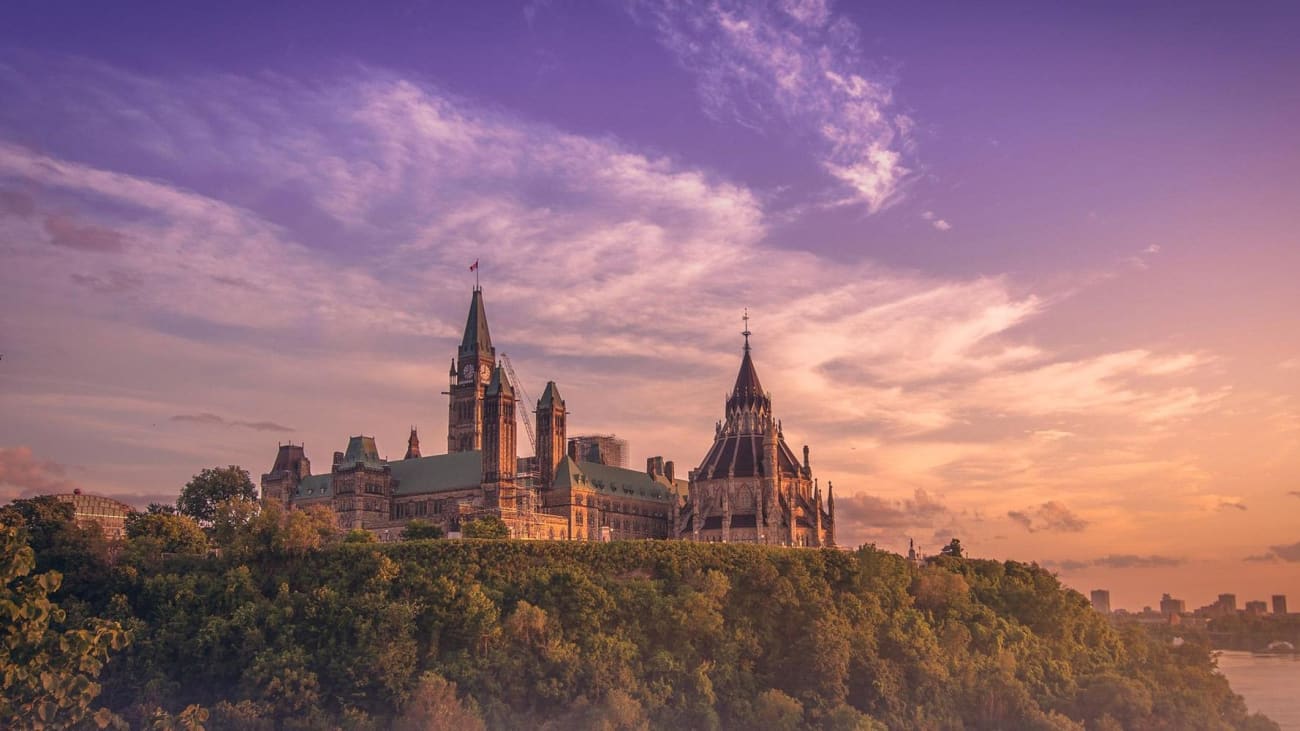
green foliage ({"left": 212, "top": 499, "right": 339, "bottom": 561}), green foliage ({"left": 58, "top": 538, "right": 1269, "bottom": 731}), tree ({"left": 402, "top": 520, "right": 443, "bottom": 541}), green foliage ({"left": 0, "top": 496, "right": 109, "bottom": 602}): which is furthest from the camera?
tree ({"left": 402, "top": 520, "right": 443, "bottom": 541})

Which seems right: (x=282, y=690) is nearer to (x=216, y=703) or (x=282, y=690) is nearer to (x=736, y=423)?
(x=216, y=703)

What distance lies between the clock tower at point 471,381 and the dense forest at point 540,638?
191 ft

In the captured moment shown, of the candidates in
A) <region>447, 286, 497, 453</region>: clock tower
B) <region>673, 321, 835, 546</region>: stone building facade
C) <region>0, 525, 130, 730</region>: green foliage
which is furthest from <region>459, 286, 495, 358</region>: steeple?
<region>0, 525, 130, 730</region>: green foliage

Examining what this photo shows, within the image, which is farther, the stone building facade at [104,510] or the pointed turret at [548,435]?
the pointed turret at [548,435]

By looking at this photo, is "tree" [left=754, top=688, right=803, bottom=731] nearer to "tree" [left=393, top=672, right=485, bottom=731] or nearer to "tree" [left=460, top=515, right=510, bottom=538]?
"tree" [left=393, top=672, right=485, bottom=731]

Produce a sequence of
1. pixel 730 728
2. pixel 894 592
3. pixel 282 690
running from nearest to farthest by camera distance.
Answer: pixel 282 690, pixel 730 728, pixel 894 592

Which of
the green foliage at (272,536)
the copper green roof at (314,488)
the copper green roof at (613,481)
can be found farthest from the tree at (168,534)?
the copper green roof at (314,488)

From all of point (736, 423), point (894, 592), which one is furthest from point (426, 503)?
point (894, 592)

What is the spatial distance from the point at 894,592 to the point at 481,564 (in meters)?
36.2

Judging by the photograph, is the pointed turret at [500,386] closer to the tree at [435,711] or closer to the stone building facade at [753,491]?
the stone building facade at [753,491]

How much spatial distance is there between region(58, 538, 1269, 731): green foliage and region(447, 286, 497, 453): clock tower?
63428 millimetres

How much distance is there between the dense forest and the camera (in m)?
79.5

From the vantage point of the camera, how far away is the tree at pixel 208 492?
415 feet

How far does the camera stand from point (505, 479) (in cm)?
13462
